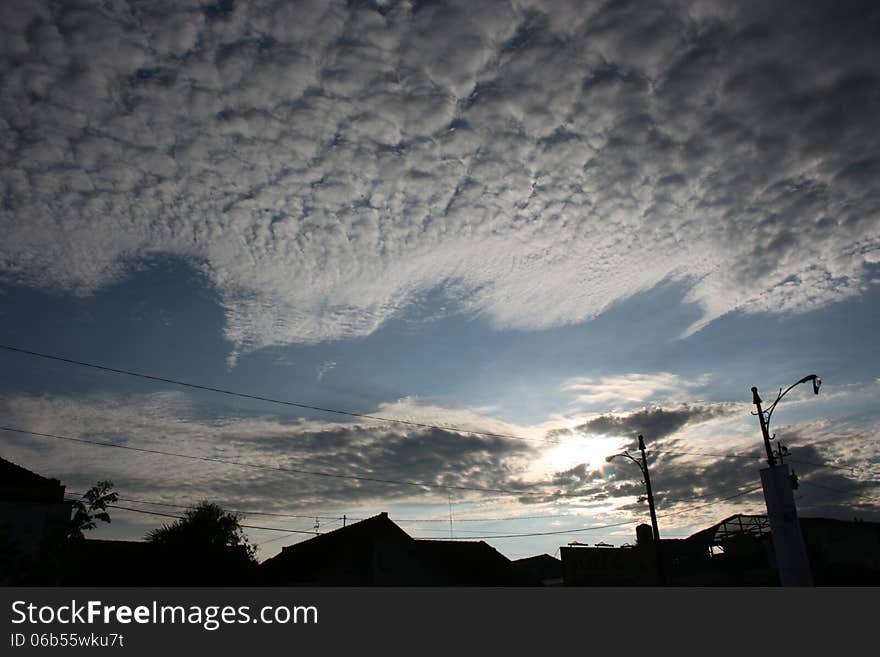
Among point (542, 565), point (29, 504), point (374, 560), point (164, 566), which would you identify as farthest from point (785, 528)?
point (542, 565)

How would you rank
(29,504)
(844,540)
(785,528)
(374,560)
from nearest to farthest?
(785,528) → (374,560) → (29,504) → (844,540)

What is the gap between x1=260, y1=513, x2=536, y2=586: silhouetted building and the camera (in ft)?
86.6

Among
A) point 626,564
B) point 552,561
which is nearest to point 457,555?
point 626,564

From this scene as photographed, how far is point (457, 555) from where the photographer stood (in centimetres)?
2928

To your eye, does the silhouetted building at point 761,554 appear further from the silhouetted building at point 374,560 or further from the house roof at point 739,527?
the silhouetted building at point 374,560

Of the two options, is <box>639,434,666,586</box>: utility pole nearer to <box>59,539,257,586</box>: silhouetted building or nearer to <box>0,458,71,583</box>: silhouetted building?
<box>59,539,257,586</box>: silhouetted building

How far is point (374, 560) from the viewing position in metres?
26.2

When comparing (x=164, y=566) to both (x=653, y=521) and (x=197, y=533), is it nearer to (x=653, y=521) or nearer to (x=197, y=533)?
(x=197, y=533)

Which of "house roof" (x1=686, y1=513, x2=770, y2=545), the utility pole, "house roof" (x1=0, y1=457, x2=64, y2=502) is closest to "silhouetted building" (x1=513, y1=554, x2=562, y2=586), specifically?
"house roof" (x1=686, y1=513, x2=770, y2=545)

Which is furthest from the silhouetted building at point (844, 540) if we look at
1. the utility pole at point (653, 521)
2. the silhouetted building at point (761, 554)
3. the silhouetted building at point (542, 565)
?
the silhouetted building at point (542, 565)
